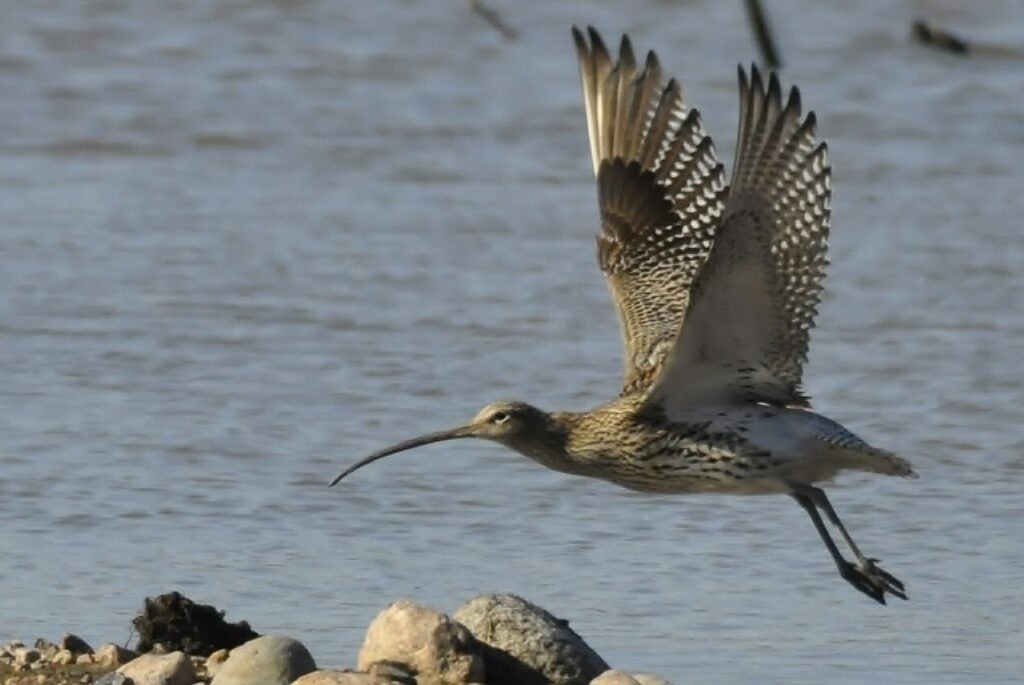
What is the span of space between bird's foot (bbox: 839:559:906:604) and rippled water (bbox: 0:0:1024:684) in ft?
0.36

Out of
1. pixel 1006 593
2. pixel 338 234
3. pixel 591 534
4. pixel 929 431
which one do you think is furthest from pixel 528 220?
pixel 1006 593

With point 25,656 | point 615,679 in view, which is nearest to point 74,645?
point 25,656

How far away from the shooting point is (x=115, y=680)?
6.31 m

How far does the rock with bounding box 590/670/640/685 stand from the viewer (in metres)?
6.19

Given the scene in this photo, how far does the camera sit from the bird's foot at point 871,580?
743cm

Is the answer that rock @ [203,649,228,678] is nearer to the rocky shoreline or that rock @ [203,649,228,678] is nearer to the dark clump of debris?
the rocky shoreline

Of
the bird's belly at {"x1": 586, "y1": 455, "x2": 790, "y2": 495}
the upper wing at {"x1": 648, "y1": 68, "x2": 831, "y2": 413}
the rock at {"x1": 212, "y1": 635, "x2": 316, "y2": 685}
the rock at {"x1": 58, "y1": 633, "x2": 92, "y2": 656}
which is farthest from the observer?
the bird's belly at {"x1": 586, "y1": 455, "x2": 790, "y2": 495}

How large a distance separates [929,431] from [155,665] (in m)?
3.90

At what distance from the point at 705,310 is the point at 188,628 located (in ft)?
5.27

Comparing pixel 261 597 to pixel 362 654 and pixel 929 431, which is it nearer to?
pixel 362 654

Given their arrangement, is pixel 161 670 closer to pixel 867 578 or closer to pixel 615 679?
pixel 615 679

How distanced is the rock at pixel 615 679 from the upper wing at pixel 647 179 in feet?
6.84

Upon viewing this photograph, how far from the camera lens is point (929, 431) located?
31.1 ft

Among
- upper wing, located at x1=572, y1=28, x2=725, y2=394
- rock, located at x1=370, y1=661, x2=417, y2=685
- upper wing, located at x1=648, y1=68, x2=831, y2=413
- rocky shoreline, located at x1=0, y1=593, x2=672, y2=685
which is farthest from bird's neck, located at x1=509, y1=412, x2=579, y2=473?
rock, located at x1=370, y1=661, x2=417, y2=685
